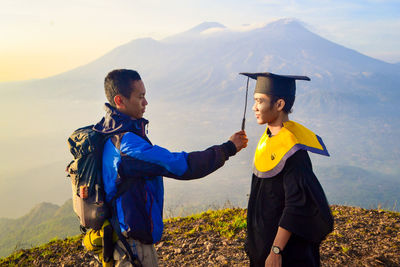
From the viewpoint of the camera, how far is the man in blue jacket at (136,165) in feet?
8.30

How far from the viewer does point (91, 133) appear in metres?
2.63

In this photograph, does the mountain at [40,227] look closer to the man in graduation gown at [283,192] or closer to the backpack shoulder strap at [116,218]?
the backpack shoulder strap at [116,218]

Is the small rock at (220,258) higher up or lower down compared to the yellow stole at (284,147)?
lower down

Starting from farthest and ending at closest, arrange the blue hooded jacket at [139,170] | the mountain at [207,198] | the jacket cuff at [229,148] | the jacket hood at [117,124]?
the mountain at [207,198] → the jacket cuff at [229,148] → the jacket hood at [117,124] → the blue hooded jacket at [139,170]

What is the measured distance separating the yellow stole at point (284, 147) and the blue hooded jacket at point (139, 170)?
1.45ft

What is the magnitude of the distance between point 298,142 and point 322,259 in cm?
283

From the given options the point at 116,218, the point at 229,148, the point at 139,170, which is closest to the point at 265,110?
the point at 229,148

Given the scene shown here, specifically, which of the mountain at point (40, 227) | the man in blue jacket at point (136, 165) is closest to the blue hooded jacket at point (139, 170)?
the man in blue jacket at point (136, 165)

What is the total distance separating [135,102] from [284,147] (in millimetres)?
1446

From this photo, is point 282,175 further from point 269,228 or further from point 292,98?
point 292,98

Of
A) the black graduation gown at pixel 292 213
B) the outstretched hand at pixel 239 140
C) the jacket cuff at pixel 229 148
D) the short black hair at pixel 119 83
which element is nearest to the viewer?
the black graduation gown at pixel 292 213

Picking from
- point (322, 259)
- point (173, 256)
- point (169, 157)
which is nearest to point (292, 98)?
point (169, 157)

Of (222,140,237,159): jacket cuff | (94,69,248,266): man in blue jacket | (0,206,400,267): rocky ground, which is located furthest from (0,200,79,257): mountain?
(222,140,237,159): jacket cuff

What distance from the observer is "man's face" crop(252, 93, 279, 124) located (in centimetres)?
289
